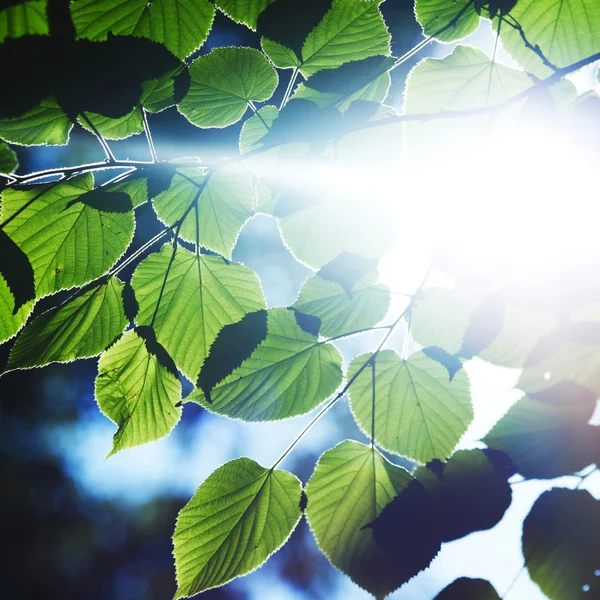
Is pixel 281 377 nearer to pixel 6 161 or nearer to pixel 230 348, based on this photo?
pixel 230 348

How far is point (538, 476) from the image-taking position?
0.53 m

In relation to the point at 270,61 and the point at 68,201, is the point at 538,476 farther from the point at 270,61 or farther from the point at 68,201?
the point at 68,201

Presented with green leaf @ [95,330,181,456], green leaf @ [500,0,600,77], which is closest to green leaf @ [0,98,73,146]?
green leaf @ [95,330,181,456]

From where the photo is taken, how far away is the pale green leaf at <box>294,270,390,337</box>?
31.7 inches

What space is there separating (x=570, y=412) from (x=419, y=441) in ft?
0.86

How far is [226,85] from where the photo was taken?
2.48 feet

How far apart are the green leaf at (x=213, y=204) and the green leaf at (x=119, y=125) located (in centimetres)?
11

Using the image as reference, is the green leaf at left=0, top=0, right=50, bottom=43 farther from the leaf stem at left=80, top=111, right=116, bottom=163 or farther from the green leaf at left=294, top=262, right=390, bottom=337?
the green leaf at left=294, top=262, right=390, bottom=337

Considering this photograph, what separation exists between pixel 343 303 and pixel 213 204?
333 mm

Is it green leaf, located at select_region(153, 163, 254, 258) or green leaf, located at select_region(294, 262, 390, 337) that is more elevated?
green leaf, located at select_region(153, 163, 254, 258)

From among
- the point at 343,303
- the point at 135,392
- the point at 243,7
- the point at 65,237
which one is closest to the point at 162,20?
the point at 243,7

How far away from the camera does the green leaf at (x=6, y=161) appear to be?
2.20 ft

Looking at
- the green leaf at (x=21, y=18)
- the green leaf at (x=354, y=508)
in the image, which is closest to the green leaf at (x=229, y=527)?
the green leaf at (x=354, y=508)

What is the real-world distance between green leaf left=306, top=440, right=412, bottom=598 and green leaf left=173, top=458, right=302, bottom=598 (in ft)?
0.21
